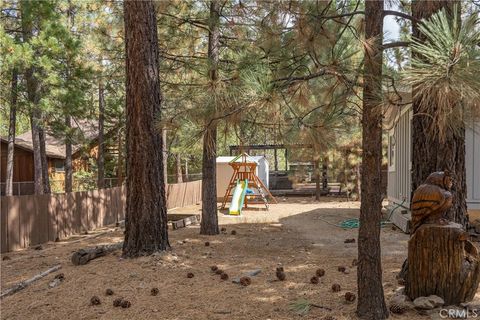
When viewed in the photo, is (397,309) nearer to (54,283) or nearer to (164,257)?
(164,257)

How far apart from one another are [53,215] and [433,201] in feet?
26.0

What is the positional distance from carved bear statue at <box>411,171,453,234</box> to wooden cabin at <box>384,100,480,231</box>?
8.59 feet

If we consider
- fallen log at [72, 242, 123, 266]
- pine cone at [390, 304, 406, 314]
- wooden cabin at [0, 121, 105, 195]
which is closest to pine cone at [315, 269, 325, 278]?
pine cone at [390, 304, 406, 314]

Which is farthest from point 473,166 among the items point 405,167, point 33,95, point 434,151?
point 33,95

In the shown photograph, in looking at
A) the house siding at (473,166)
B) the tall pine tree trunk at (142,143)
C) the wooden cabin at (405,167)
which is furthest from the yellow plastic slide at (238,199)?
the tall pine tree trunk at (142,143)

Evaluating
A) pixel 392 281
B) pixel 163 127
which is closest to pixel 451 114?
pixel 392 281

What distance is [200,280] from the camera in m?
4.94

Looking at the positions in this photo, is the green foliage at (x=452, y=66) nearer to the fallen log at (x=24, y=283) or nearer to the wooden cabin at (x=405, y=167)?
the wooden cabin at (x=405, y=167)

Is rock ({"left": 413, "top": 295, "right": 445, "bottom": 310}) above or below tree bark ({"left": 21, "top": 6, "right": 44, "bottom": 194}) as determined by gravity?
below

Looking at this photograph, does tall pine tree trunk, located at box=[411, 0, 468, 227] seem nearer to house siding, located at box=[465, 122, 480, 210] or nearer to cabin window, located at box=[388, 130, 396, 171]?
house siding, located at box=[465, 122, 480, 210]

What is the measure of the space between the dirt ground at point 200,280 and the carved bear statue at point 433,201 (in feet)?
2.62

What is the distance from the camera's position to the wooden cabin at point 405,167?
8.21m

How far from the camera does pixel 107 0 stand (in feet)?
33.3

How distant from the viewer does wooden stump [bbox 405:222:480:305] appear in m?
3.56
